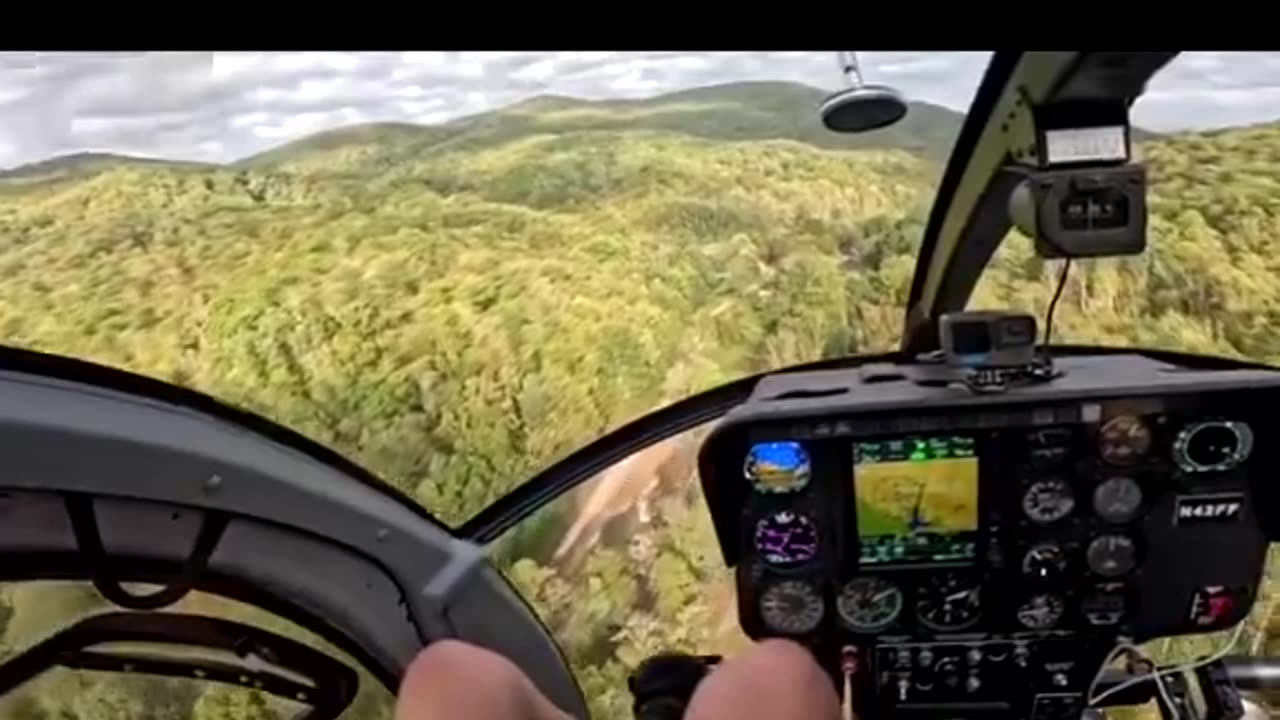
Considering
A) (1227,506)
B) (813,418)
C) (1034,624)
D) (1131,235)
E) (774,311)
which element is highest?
(774,311)

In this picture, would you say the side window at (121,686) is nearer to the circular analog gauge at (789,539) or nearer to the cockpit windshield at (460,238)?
the cockpit windshield at (460,238)

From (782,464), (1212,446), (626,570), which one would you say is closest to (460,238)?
(626,570)

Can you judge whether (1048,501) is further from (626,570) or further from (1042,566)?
(626,570)

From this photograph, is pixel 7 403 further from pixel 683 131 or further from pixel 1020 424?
pixel 683 131

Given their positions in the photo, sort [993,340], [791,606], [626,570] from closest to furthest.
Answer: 1. [993,340]
2. [791,606]
3. [626,570]

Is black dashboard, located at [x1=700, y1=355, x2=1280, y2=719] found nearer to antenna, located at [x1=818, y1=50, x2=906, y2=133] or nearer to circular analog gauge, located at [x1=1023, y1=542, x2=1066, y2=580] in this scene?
circular analog gauge, located at [x1=1023, y1=542, x2=1066, y2=580]

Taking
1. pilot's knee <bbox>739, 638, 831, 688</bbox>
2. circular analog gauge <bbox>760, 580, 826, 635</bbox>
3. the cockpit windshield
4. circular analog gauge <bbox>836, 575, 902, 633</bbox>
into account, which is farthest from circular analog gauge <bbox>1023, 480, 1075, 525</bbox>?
pilot's knee <bbox>739, 638, 831, 688</bbox>

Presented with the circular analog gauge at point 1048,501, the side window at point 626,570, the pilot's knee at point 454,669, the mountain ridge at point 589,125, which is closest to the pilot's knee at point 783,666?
the pilot's knee at point 454,669
